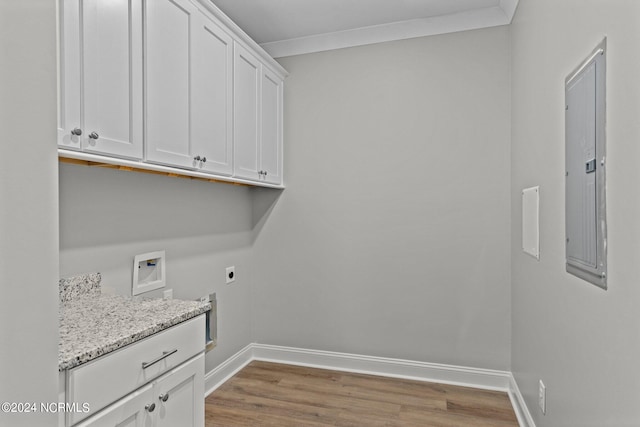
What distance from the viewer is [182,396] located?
5.11ft

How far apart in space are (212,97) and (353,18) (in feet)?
4.15

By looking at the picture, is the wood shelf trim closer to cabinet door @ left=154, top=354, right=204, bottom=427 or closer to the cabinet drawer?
the cabinet drawer

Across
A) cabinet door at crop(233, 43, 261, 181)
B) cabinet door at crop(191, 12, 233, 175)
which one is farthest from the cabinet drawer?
cabinet door at crop(233, 43, 261, 181)

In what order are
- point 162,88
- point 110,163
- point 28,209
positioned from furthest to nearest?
point 162,88, point 110,163, point 28,209

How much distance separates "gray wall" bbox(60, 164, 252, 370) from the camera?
5.84 ft

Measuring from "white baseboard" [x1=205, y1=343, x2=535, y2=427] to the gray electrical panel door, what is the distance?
1.46 meters

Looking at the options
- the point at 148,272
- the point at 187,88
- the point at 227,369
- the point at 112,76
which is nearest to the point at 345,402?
the point at 227,369

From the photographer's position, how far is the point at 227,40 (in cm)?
234

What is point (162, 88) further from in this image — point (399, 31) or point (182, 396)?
point (399, 31)

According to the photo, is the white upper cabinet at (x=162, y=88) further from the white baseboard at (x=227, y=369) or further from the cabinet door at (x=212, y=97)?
Answer: the white baseboard at (x=227, y=369)

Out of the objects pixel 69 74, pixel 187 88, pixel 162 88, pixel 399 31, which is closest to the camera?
pixel 69 74

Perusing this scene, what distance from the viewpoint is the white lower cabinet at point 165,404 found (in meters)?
1.26

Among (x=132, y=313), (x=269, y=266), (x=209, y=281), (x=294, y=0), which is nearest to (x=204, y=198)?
(x=209, y=281)

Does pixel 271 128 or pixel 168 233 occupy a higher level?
pixel 271 128
